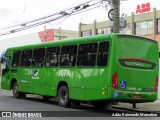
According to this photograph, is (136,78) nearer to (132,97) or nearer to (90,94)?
(132,97)

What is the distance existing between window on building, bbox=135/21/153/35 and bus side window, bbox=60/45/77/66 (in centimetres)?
4868

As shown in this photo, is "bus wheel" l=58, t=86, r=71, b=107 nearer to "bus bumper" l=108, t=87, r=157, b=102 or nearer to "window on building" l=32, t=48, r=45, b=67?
"window on building" l=32, t=48, r=45, b=67

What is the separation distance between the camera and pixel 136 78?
647 inches

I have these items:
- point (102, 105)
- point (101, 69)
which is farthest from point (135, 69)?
point (102, 105)

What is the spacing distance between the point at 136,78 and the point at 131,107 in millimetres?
3593

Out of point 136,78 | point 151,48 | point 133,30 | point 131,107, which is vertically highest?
point 133,30

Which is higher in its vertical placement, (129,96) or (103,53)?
(103,53)

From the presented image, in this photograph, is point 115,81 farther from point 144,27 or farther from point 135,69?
point 144,27

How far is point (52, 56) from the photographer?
800 inches

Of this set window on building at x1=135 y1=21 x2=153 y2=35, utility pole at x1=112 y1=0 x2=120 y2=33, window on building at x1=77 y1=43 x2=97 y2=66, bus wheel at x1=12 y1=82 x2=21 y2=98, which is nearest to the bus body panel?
window on building at x1=77 y1=43 x2=97 y2=66

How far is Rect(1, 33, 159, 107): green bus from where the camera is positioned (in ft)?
52.6

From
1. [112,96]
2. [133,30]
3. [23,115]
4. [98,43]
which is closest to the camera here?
[23,115]

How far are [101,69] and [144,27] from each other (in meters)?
53.1

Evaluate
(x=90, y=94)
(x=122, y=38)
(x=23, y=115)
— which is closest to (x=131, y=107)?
(x=90, y=94)
